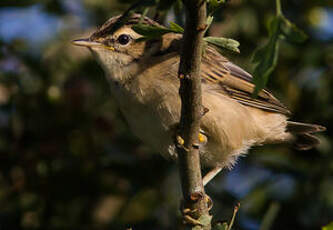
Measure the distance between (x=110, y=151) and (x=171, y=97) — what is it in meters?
1.03

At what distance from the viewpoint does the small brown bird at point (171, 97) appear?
3451 mm

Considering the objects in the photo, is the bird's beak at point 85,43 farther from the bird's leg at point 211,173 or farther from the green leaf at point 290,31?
the green leaf at point 290,31

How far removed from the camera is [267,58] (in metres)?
1.88

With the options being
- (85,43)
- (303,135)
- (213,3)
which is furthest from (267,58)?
(303,135)

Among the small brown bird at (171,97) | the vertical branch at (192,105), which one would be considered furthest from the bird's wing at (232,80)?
the vertical branch at (192,105)

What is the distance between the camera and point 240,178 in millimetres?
5148

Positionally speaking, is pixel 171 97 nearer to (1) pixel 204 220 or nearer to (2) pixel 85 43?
(2) pixel 85 43

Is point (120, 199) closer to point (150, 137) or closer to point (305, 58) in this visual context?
point (150, 137)

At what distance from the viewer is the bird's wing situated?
12.7ft

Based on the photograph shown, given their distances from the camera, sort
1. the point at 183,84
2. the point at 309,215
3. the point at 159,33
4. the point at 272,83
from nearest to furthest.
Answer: the point at 159,33, the point at 183,84, the point at 309,215, the point at 272,83

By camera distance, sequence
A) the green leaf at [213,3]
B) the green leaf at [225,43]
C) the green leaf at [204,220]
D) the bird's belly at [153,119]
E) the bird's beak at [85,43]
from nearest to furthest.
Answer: the green leaf at [213,3] < the green leaf at [225,43] < the green leaf at [204,220] < the bird's belly at [153,119] < the bird's beak at [85,43]

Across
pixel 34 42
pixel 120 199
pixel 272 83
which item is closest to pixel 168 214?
pixel 120 199

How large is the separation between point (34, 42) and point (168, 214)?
2029 millimetres

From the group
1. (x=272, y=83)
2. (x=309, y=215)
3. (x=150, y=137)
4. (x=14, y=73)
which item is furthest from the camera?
(x=272, y=83)
